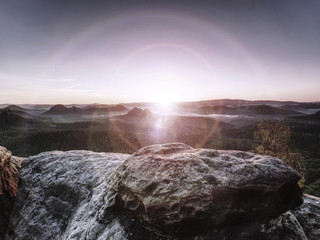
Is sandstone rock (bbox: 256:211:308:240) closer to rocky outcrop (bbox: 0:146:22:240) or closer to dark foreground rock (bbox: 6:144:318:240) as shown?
dark foreground rock (bbox: 6:144:318:240)

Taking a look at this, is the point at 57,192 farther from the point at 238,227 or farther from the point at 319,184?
the point at 319,184

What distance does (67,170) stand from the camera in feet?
38.4

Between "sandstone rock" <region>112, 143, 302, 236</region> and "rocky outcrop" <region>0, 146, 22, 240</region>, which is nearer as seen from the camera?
"sandstone rock" <region>112, 143, 302, 236</region>

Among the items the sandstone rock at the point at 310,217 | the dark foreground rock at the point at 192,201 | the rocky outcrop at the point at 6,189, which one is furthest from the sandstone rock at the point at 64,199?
the sandstone rock at the point at 310,217

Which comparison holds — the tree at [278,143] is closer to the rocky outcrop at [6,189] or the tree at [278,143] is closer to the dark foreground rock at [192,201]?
the dark foreground rock at [192,201]

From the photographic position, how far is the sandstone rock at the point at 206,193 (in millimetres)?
5887

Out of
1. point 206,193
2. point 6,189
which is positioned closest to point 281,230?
point 206,193

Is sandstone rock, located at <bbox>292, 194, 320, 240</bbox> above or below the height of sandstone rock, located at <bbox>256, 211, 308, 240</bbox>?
below

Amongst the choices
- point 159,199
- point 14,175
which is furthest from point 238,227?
point 14,175

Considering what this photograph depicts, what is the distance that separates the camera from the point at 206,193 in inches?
232

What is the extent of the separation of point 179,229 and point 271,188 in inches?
140

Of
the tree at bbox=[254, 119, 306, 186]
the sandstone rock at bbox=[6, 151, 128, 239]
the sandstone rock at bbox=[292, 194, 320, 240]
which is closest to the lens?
the sandstone rock at bbox=[6, 151, 128, 239]

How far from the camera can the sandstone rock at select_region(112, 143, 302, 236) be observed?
5887 millimetres

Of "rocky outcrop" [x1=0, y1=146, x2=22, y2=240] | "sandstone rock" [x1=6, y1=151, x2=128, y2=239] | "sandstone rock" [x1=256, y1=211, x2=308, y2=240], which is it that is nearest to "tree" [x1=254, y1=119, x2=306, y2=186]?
"sandstone rock" [x1=256, y1=211, x2=308, y2=240]
